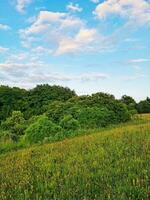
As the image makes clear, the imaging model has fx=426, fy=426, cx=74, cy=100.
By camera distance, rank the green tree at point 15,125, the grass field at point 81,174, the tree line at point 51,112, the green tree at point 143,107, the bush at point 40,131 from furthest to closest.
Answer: the green tree at point 143,107 → the green tree at point 15,125 → the tree line at point 51,112 → the bush at point 40,131 → the grass field at point 81,174

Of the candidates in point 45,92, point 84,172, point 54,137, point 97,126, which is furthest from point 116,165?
point 45,92

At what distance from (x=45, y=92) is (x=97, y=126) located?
6.19 meters

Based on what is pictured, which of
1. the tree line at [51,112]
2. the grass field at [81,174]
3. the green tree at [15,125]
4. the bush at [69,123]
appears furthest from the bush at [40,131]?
the grass field at [81,174]

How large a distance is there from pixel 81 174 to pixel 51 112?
1383cm

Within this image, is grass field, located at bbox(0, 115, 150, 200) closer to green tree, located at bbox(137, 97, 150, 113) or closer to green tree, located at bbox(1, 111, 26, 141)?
green tree, located at bbox(1, 111, 26, 141)

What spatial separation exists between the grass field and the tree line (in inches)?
240

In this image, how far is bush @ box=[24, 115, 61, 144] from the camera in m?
18.7

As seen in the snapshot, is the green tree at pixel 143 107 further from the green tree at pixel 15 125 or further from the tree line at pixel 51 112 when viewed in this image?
the green tree at pixel 15 125

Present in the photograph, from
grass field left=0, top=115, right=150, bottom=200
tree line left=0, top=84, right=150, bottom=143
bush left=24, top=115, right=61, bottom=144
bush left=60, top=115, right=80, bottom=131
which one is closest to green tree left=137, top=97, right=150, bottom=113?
tree line left=0, top=84, right=150, bottom=143

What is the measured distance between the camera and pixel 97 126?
22.2m

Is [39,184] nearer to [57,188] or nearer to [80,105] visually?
[57,188]

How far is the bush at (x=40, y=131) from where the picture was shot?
18.7 meters

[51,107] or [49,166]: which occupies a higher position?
[51,107]

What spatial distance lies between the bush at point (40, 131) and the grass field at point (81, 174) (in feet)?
17.0
